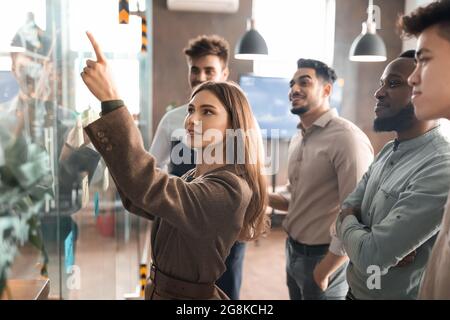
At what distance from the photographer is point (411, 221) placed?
32.5 inches

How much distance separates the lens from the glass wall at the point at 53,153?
635 millimetres

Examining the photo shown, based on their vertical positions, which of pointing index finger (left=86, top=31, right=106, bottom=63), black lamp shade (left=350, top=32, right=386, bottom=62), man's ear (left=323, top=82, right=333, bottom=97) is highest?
black lamp shade (left=350, top=32, right=386, bottom=62)

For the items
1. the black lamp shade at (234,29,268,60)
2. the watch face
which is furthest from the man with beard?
the black lamp shade at (234,29,268,60)

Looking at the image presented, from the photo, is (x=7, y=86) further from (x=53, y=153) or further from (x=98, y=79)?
(x=53, y=153)

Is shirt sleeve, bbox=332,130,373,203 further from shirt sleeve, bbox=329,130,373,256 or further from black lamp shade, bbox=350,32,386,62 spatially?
black lamp shade, bbox=350,32,386,62

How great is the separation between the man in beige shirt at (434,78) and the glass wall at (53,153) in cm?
66

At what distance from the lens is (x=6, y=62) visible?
663 millimetres

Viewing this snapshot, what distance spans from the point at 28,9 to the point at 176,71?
3.88m

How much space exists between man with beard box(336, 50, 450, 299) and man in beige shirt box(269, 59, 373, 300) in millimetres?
370

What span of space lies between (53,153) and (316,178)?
94cm

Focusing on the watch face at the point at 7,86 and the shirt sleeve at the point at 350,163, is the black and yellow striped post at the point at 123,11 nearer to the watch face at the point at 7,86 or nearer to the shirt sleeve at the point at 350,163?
the watch face at the point at 7,86

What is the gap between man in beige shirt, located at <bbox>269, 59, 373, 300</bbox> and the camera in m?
1.42

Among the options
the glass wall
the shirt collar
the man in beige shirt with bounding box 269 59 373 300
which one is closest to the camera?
the glass wall

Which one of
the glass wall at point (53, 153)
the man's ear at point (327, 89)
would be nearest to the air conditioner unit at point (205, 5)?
the glass wall at point (53, 153)
